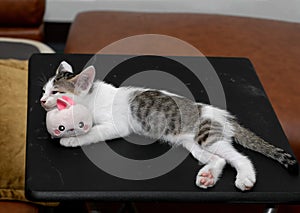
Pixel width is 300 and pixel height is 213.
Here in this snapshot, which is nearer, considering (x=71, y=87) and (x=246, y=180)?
(x=246, y=180)

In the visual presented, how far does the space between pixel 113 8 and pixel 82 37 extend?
546 millimetres

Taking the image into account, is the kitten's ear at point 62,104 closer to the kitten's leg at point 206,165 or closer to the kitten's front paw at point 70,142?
the kitten's front paw at point 70,142

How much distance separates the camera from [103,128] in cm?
108

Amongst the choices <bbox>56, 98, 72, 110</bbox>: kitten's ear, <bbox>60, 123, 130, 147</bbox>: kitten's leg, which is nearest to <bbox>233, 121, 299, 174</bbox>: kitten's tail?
<bbox>60, 123, 130, 147</bbox>: kitten's leg

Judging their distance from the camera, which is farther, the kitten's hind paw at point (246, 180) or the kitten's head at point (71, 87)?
the kitten's head at point (71, 87)

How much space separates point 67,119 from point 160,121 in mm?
167

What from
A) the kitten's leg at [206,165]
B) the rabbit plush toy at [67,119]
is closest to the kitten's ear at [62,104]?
the rabbit plush toy at [67,119]

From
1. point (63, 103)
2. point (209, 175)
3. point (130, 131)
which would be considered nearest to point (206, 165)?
point (209, 175)

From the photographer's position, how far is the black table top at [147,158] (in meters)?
0.98

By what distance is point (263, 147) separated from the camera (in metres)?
1.08

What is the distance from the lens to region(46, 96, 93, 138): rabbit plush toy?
3.42 feet

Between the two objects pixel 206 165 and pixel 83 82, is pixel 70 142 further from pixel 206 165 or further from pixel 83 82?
pixel 206 165

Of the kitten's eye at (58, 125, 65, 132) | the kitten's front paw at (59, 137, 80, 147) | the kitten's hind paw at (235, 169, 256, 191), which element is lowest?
the kitten's front paw at (59, 137, 80, 147)

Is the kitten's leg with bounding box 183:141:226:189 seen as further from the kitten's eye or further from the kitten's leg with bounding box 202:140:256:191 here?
the kitten's eye
